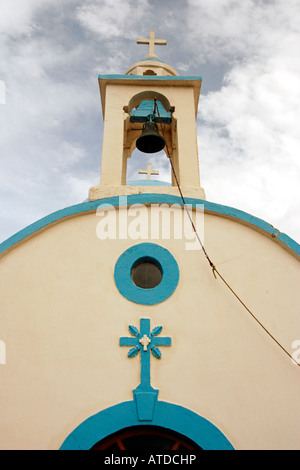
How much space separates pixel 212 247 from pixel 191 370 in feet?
4.37

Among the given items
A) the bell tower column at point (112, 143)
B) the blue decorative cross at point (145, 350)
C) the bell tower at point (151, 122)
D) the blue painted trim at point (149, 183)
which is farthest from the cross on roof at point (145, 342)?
the blue painted trim at point (149, 183)

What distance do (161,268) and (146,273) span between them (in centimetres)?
19

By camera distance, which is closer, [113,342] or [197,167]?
[113,342]

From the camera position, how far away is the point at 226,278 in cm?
360

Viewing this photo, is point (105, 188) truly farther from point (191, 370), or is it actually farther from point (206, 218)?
point (191, 370)

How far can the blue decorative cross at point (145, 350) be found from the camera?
3.03 m

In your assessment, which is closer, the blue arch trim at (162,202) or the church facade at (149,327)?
the church facade at (149,327)

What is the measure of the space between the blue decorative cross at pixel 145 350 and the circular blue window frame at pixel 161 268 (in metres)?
0.26

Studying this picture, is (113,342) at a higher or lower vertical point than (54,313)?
lower

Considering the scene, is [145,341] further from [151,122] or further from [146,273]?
[151,122]

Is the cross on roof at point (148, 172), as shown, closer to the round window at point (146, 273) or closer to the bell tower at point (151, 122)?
the bell tower at point (151, 122)

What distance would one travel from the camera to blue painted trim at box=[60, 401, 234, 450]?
2898 millimetres

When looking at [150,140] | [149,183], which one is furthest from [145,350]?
[149,183]
